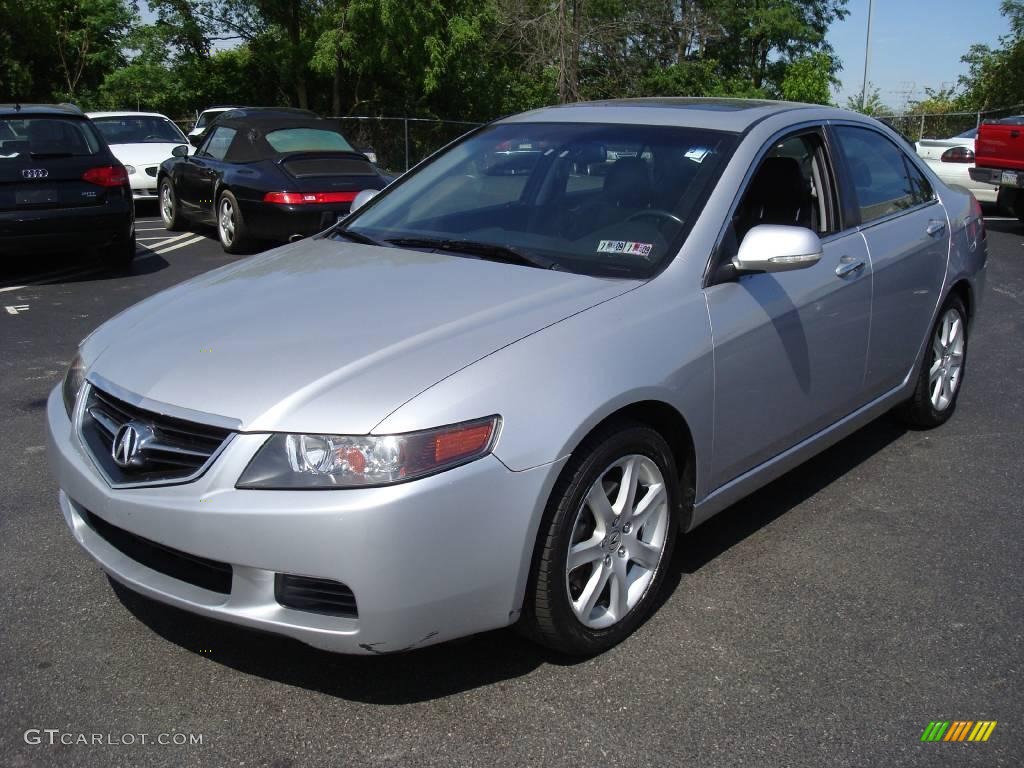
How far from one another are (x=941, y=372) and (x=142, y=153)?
12924mm

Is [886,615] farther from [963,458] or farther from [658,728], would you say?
[963,458]

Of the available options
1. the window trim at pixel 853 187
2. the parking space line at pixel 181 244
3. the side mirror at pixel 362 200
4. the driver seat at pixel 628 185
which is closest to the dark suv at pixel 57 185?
the parking space line at pixel 181 244

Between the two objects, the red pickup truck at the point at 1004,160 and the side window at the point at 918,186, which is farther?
the red pickup truck at the point at 1004,160

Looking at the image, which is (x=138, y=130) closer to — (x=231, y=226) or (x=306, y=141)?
(x=306, y=141)

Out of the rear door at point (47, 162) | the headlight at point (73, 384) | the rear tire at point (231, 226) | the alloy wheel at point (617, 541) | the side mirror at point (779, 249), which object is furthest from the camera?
the rear tire at point (231, 226)

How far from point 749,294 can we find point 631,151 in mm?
774

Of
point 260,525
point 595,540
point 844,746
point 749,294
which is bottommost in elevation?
point 844,746

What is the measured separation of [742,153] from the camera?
12.7 feet

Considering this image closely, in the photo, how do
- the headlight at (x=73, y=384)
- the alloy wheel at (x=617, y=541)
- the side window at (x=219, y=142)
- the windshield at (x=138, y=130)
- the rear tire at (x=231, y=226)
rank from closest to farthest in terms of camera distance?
the alloy wheel at (x=617, y=541) < the headlight at (x=73, y=384) < the rear tire at (x=231, y=226) < the side window at (x=219, y=142) < the windshield at (x=138, y=130)

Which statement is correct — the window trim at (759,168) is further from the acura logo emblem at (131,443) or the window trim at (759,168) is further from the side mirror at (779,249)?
the acura logo emblem at (131,443)

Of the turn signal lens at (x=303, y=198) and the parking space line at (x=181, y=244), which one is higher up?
the turn signal lens at (x=303, y=198)

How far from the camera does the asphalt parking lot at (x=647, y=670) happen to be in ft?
9.09

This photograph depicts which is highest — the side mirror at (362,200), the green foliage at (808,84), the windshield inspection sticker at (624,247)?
the green foliage at (808,84)

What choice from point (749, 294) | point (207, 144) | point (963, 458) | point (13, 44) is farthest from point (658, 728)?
point (13, 44)
